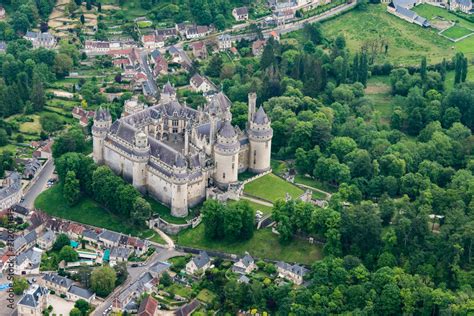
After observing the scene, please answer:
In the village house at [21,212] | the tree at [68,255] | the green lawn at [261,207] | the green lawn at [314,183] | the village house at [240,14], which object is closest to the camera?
the tree at [68,255]

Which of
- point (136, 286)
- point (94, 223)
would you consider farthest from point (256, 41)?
point (136, 286)

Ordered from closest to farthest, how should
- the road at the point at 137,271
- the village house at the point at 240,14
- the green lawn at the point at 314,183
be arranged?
the road at the point at 137,271 < the green lawn at the point at 314,183 < the village house at the point at 240,14

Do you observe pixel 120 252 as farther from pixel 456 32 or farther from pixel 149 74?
pixel 456 32

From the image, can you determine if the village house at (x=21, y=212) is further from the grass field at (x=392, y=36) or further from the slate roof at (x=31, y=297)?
the grass field at (x=392, y=36)

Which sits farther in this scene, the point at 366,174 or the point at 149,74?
the point at 149,74

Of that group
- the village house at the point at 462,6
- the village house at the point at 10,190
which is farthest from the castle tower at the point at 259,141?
the village house at the point at 462,6

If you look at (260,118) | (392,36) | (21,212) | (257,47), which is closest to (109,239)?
(21,212)

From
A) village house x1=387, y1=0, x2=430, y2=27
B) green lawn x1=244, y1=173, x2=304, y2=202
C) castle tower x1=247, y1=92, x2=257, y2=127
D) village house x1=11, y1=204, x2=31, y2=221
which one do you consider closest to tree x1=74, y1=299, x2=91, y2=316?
village house x1=11, y1=204, x2=31, y2=221

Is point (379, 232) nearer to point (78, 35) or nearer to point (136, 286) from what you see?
point (136, 286)
